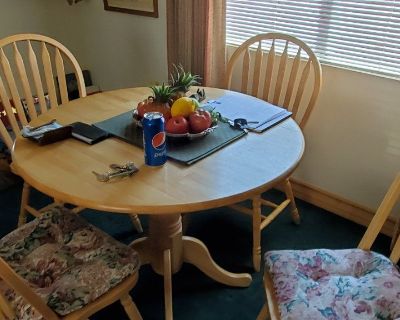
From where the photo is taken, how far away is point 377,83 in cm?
188

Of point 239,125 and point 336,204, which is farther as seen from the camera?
point 336,204

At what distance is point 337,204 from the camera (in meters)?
2.21

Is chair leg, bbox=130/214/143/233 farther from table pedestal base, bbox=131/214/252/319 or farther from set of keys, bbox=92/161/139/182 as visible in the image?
set of keys, bbox=92/161/139/182

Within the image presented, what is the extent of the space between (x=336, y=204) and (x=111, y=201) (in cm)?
149

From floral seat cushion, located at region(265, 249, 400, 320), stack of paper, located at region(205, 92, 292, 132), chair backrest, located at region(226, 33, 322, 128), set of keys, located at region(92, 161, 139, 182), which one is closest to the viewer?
floral seat cushion, located at region(265, 249, 400, 320)

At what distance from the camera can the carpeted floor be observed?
1.67 m

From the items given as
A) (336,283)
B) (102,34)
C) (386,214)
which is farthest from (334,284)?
(102,34)

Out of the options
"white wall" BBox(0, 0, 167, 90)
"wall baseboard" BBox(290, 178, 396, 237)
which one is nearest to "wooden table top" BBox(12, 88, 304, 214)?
"wall baseboard" BBox(290, 178, 396, 237)

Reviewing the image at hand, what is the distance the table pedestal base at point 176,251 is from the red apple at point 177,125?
0.42 meters

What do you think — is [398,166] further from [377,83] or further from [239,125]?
[239,125]

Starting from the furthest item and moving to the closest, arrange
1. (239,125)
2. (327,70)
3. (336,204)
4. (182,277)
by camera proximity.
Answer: (336,204), (327,70), (182,277), (239,125)

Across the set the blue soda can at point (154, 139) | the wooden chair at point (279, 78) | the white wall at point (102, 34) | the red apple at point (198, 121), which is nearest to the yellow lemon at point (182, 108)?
the red apple at point (198, 121)

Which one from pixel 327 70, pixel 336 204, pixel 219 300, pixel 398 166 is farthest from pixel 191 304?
pixel 327 70

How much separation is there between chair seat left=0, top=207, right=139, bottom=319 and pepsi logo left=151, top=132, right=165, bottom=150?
14.1 inches
